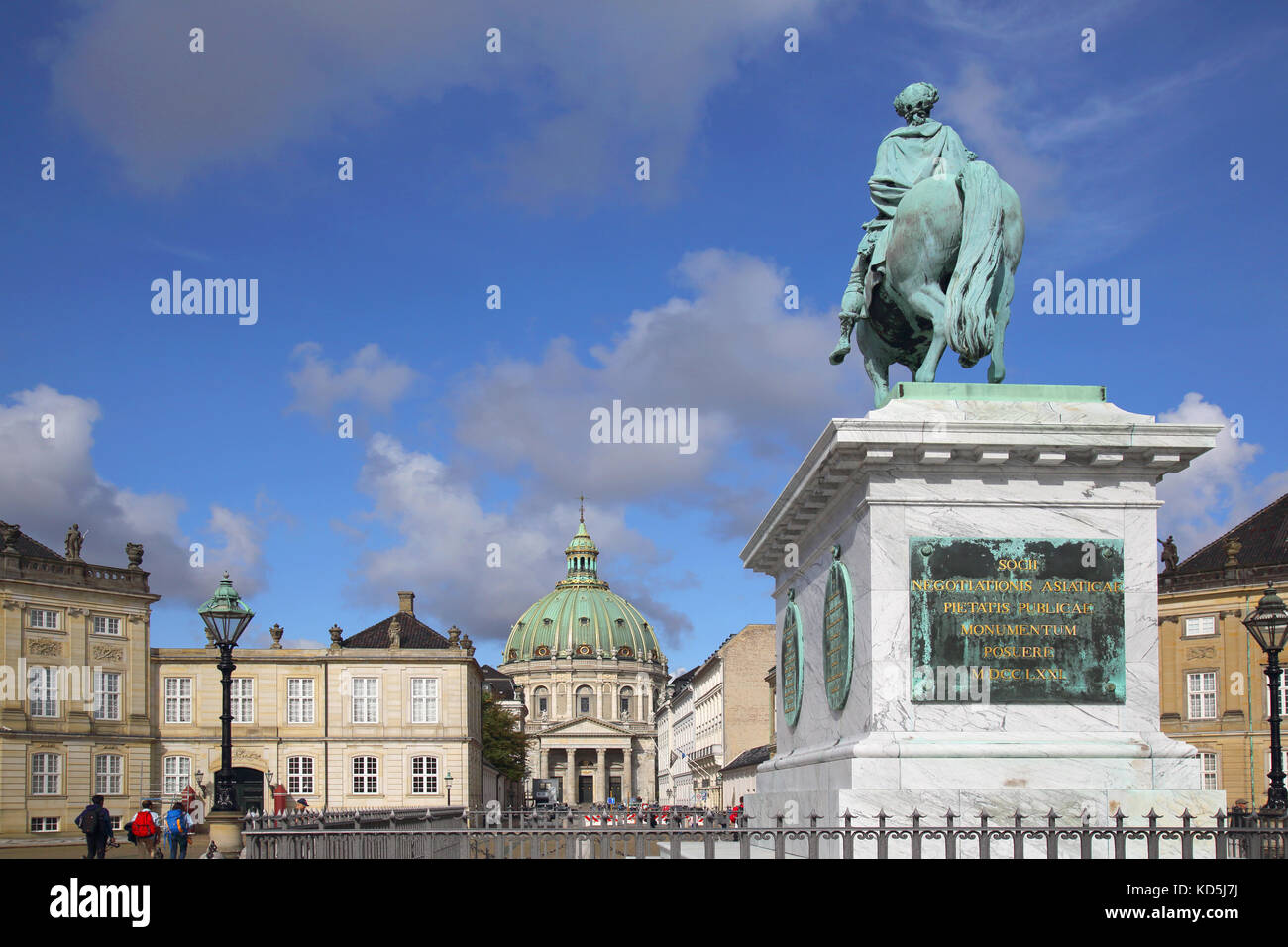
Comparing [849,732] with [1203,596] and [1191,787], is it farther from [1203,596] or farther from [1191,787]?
[1203,596]

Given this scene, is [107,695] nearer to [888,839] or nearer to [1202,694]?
[1202,694]

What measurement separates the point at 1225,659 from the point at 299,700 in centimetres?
5277

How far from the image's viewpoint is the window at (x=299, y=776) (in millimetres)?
83875

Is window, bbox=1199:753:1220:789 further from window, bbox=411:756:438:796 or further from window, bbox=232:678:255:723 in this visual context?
window, bbox=232:678:255:723

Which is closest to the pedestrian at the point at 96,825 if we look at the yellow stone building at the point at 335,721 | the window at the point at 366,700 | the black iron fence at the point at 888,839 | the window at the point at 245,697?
the black iron fence at the point at 888,839

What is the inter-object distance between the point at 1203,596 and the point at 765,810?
48.0 m

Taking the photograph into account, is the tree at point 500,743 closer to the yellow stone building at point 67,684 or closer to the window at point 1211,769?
the yellow stone building at point 67,684

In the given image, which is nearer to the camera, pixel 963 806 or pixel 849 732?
pixel 963 806

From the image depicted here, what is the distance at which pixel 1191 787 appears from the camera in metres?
13.6

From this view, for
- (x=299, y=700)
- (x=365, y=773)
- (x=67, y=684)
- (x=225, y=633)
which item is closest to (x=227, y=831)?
(x=225, y=633)

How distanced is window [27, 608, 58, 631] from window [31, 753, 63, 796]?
620 centimetres

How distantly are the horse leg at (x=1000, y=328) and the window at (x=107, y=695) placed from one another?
2621 inches

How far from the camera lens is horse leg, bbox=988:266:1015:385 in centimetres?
1542
